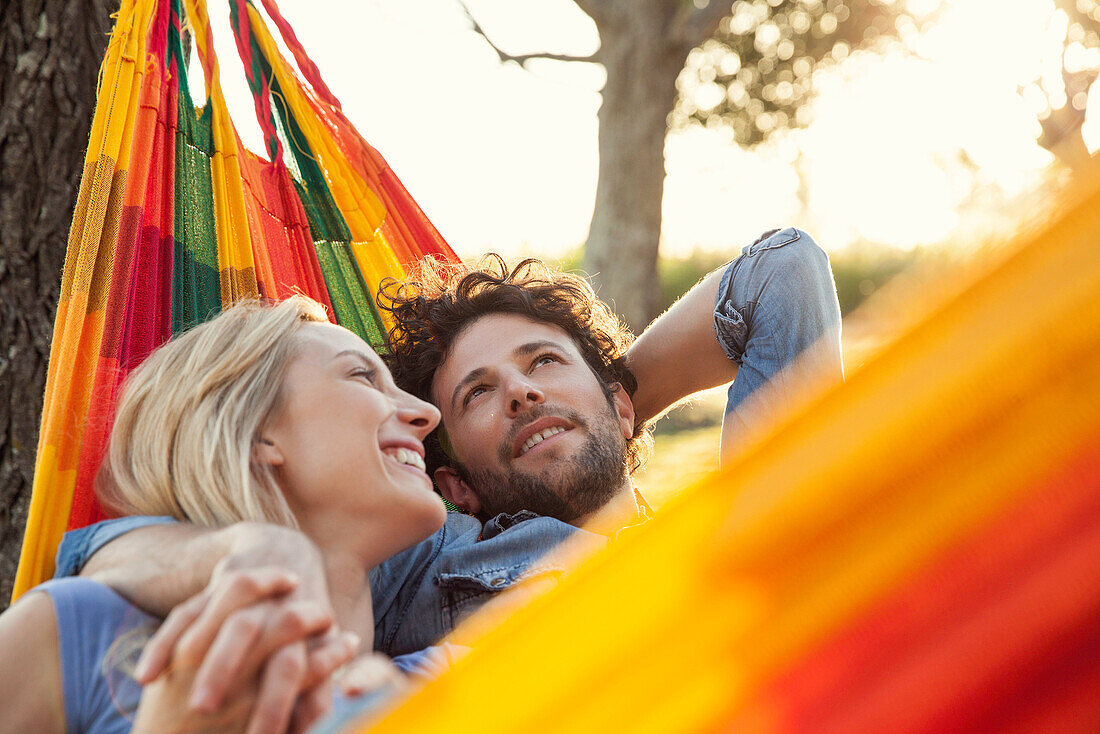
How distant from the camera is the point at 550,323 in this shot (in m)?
1.93

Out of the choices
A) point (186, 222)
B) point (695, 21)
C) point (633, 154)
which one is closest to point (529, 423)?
point (186, 222)

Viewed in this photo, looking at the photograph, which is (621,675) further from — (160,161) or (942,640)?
(160,161)

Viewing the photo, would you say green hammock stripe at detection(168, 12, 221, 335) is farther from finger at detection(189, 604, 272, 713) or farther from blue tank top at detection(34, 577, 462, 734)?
finger at detection(189, 604, 272, 713)

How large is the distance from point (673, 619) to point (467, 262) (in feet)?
5.14

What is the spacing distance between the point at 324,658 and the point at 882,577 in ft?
1.59

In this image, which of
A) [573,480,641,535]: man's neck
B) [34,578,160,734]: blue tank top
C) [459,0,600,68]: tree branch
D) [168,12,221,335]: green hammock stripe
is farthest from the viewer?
[459,0,600,68]: tree branch

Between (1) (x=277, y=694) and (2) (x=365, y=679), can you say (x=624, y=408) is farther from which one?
(1) (x=277, y=694)

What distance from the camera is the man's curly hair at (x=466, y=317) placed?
1881mm

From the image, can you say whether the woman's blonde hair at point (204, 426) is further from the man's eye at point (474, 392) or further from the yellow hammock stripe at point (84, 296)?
the man's eye at point (474, 392)

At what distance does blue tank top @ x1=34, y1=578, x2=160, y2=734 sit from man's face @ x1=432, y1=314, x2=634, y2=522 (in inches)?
32.7

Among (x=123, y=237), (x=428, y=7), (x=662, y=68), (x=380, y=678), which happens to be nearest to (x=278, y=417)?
(x=380, y=678)

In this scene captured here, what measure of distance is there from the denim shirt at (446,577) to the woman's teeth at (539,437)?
193 mm

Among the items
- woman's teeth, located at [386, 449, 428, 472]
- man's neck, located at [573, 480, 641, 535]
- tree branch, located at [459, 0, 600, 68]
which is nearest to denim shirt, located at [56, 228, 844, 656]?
man's neck, located at [573, 480, 641, 535]

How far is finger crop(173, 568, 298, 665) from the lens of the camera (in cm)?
69
